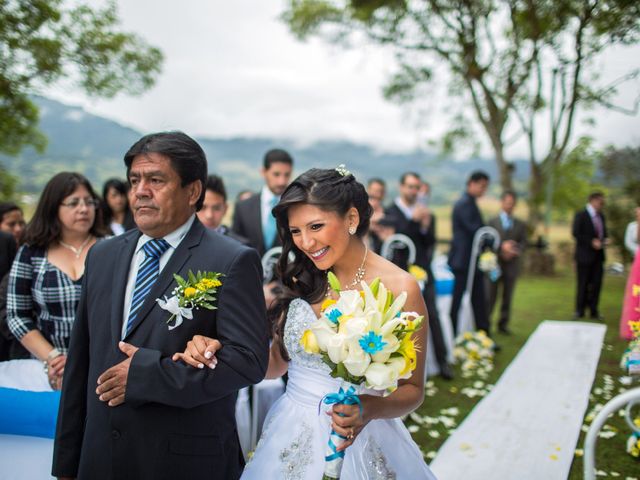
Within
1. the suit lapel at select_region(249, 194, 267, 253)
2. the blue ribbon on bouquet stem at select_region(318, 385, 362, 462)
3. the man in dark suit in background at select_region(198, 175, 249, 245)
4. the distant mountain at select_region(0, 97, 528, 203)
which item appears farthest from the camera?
the distant mountain at select_region(0, 97, 528, 203)

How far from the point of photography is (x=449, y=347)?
7.09 m

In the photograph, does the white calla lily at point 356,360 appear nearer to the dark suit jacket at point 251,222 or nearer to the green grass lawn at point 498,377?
the green grass lawn at point 498,377

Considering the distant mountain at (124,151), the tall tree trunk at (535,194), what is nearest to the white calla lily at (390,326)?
the distant mountain at (124,151)

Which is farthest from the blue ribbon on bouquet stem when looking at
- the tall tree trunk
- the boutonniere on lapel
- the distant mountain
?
the tall tree trunk

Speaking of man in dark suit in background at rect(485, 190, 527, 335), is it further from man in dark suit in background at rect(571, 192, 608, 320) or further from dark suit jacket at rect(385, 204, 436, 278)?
dark suit jacket at rect(385, 204, 436, 278)

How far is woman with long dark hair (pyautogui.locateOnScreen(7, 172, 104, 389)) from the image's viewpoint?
3.04 meters

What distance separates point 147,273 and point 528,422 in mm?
4272

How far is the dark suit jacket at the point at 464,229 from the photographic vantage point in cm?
770

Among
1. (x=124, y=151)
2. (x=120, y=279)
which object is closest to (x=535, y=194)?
(x=124, y=151)

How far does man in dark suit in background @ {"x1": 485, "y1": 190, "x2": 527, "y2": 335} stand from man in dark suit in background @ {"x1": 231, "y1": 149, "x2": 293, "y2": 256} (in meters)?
5.00

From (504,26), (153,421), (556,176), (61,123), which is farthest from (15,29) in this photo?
(556,176)

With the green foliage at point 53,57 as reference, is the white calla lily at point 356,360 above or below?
below

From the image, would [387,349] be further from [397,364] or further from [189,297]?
[189,297]

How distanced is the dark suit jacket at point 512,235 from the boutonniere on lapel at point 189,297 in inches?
305
